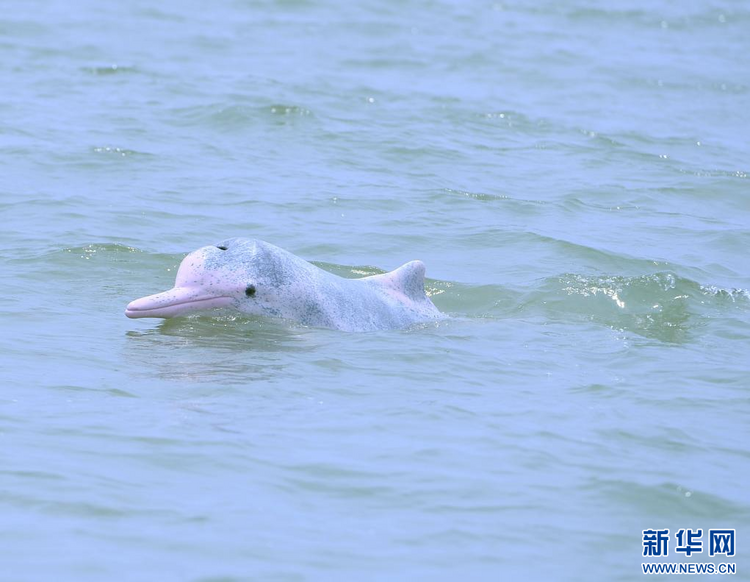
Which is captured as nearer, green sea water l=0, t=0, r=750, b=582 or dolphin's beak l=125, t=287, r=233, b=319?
green sea water l=0, t=0, r=750, b=582

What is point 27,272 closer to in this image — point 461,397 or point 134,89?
point 461,397

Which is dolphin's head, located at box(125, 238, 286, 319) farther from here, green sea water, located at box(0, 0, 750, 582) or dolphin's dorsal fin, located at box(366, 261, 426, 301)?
dolphin's dorsal fin, located at box(366, 261, 426, 301)

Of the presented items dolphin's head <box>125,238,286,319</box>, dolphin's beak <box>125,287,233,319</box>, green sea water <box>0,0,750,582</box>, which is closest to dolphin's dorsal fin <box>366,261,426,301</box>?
green sea water <box>0,0,750,582</box>

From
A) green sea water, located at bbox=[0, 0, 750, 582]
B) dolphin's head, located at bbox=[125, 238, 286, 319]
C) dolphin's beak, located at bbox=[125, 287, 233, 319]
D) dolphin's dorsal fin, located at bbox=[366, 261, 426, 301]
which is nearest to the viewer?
green sea water, located at bbox=[0, 0, 750, 582]

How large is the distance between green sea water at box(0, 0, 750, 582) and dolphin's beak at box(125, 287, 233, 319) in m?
0.25

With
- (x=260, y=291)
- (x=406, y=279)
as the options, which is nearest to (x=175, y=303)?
(x=260, y=291)

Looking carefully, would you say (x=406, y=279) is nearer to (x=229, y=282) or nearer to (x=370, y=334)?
(x=370, y=334)

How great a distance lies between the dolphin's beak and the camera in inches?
429

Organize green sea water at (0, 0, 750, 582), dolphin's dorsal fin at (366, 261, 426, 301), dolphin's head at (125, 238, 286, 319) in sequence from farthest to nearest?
1. dolphin's dorsal fin at (366, 261, 426, 301)
2. dolphin's head at (125, 238, 286, 319)
3. green sea water at (0, 0, 750, 582)

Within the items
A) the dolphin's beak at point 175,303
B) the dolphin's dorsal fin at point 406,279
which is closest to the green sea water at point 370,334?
the dolphin's beak at point 175,303

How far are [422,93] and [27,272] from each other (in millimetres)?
13362

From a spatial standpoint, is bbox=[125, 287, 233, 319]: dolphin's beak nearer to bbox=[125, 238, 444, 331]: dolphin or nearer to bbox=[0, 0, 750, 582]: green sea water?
bbox=[125, 238, 444, 331]: dolphin

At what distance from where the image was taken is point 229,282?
1109cm

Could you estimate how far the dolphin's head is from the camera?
11.0 meters
